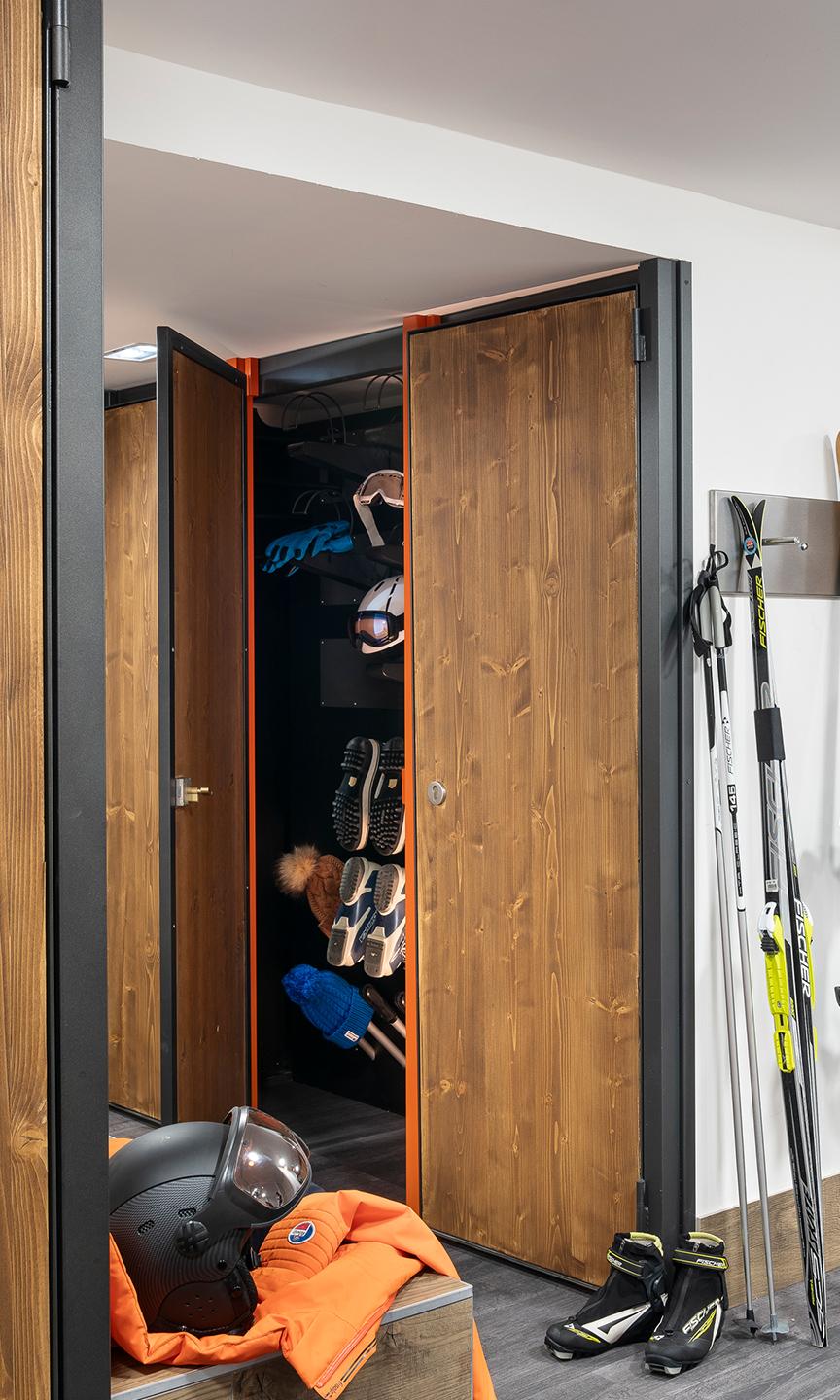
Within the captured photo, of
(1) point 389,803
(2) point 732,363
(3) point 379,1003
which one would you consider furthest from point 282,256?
(3) point 379,1003

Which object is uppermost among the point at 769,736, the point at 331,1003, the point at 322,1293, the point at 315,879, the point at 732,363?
the point at 732,363

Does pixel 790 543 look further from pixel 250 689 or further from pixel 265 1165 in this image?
pixel 265 1165

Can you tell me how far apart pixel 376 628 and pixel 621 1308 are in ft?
6.46

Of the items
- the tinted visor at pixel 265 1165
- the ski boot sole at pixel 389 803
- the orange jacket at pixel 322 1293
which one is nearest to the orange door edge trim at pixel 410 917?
the ski boot sole at pixel 389 803

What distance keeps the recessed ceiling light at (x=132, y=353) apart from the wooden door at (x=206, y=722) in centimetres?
27

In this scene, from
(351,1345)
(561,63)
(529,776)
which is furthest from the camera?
(529,776)

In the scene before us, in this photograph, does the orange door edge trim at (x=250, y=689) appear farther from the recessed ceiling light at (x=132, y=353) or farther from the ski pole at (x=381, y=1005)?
the ski pole at (x=381, y=1005)

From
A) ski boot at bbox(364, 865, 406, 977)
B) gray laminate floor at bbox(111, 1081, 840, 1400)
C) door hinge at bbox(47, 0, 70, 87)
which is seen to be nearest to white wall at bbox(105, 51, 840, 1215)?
gray laminate floor at bbox(111, 1081, 840, 1400)

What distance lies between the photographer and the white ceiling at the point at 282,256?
256 centimetres

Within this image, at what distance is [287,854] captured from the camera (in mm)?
4648

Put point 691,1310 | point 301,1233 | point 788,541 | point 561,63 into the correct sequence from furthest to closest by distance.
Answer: point 788,541 → point 691,1310 → point 561,63 → point 301,1233

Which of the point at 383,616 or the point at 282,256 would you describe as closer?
the point at 282,256

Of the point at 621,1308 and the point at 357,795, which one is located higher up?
the point at 357,795

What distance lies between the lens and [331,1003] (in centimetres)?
441
